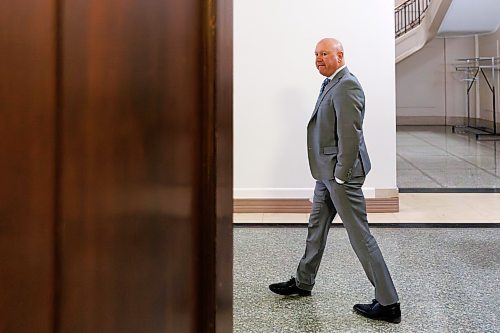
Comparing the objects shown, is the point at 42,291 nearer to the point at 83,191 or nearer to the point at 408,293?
the point at 83,191

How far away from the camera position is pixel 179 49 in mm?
716

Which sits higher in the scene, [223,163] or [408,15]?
[408,15]

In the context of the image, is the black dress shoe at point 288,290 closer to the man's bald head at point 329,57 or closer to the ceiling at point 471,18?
the man's bald head at point 329,57

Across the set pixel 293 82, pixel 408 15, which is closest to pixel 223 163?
pixel 293 82

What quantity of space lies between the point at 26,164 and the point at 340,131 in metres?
2.38

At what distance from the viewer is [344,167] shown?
2.71 meters

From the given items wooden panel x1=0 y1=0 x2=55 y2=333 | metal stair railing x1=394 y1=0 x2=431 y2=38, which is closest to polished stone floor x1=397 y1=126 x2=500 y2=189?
metal stair railing x1=394 y1=0 x2=431 y2=38

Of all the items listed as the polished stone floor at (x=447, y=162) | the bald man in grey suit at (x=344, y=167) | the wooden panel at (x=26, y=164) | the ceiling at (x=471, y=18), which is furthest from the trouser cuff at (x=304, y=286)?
the ceiling at (x=471, y=18)

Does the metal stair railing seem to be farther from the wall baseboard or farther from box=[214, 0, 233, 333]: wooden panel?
box=[214, 0, 233, 333]: wooden panel

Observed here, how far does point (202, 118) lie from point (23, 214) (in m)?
0.38

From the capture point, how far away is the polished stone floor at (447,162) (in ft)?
23.8

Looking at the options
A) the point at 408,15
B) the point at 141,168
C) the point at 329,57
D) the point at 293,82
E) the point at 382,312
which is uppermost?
the point at 408,15

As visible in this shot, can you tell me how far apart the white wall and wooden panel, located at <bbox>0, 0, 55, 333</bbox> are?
197 inches

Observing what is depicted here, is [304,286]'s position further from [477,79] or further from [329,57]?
[477,79]
